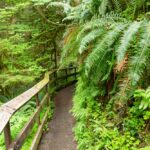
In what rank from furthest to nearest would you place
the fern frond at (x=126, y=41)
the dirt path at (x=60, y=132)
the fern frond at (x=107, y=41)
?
1. the dirt path at (x=60, y=132)
2. the fern frond at (x=107, y=41)
3. the fern frond at (x=126, y=41)

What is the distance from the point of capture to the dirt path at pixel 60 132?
16.2ft

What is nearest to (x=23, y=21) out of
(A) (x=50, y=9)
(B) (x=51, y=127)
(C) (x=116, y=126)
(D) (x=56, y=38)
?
(A) (x=50, y=9)

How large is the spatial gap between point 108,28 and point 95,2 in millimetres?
1160

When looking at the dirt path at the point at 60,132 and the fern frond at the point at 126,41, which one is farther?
the dirt path at the point at 60,132

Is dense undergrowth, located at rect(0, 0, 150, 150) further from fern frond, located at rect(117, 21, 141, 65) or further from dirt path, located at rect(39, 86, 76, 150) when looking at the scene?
dirt path, located at rect(39, 86, 76, 150)

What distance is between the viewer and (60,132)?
18.8 ft

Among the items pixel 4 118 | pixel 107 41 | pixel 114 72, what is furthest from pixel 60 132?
pixel 4 118

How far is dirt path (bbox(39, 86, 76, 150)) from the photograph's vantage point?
16.2ft

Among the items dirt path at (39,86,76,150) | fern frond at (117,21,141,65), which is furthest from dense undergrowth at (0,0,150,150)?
dirt path at (39,86,76,150)

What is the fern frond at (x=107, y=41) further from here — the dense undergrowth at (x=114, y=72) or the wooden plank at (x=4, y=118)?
the wooden plank at (x=4, y=118)

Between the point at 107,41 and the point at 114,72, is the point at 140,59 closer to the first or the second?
the point at 107,41

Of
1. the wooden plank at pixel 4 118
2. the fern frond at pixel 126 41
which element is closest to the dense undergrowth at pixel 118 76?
the fern frond at pixel 126 41

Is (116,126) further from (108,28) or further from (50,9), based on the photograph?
(50,9)

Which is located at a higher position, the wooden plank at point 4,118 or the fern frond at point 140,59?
the fern frond at point 140,59
